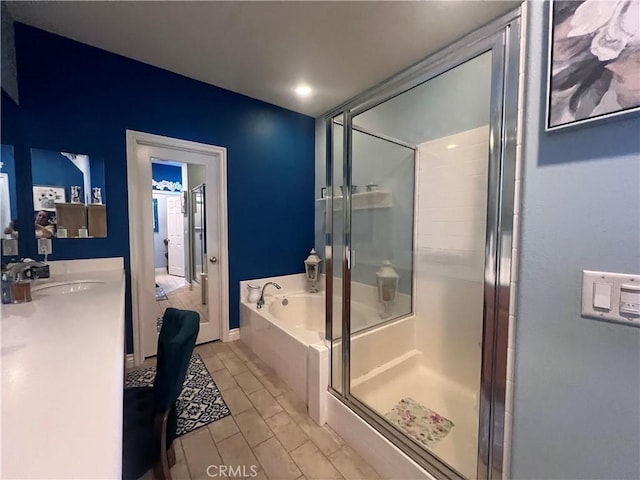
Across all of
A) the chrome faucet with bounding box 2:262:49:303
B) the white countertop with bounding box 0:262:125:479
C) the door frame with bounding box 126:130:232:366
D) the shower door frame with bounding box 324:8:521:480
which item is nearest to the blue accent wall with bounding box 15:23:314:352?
the door frame with bounding box 126:130:232:366

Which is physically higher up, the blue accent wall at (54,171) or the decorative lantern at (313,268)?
the blue accent wall at (54,171)

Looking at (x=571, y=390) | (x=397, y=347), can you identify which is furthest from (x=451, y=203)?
(x=571, y=390)

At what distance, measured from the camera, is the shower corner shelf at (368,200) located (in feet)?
6.27

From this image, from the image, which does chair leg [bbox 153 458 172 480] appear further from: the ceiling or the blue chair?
the ceiling

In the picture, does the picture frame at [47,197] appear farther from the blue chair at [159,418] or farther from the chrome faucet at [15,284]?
the blue chair at [159,418]

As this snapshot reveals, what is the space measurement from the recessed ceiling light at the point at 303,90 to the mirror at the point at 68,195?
1.84 m

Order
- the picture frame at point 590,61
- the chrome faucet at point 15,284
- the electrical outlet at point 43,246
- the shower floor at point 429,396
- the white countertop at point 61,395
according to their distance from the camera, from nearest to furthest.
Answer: the white countertop at point 61,395, the picture frame at point 590,61, the chrome faucet at point 15,284, the shower floor at point 429,396, the electrical outlet at point 43,246

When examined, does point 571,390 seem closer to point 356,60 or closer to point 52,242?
point 356,60

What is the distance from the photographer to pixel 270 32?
5.93ft

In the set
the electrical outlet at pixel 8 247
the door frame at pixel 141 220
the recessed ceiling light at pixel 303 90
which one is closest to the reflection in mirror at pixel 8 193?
the electrical outlet at pixel 8 247

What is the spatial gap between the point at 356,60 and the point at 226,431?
2.84 metres

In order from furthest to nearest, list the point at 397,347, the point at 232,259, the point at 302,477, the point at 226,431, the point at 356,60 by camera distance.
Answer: the point at 232,259, the point at 397,347, the point at 356,60, the point at 226,431, the point at 302,477

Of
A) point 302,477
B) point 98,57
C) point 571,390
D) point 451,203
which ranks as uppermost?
point 98,57

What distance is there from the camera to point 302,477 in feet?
4.42
